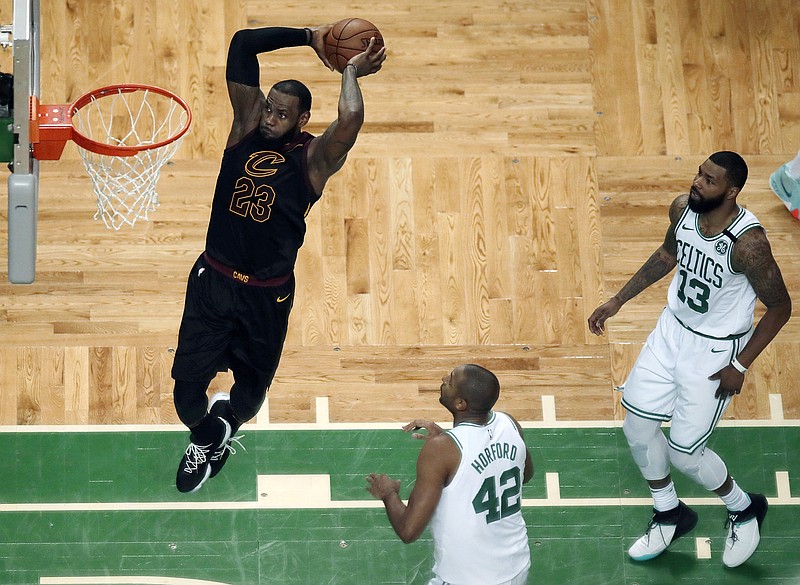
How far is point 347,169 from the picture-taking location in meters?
7.89

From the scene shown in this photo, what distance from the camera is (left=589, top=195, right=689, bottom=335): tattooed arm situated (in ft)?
20.3

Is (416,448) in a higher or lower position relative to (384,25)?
lower

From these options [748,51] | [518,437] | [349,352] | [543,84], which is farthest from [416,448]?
[748,51]

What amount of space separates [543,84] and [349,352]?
96.2 inches

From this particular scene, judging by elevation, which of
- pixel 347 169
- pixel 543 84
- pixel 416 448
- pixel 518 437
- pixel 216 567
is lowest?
pixel 216 567

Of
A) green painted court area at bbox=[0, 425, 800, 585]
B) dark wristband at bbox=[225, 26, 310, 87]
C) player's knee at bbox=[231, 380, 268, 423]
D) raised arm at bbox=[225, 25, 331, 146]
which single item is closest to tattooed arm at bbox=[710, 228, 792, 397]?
green painted court area at bbox=[0, 425, 800, 585]

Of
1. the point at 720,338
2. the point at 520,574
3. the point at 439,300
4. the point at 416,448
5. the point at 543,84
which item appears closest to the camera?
the point at 520,574

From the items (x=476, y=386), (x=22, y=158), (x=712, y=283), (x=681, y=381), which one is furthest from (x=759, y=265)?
(x=22, y=158)

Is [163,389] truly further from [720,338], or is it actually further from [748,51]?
[748,51]

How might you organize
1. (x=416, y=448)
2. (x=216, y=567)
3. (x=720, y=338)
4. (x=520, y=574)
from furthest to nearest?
(x=416, y=448)
(x=216, y=567)
(x=720, y=338)
(x=520, y=574)

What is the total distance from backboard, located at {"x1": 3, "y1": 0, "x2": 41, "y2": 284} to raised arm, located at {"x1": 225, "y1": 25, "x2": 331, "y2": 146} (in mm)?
918

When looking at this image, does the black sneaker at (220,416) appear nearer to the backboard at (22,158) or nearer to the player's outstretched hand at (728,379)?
the backboard at (22,158)

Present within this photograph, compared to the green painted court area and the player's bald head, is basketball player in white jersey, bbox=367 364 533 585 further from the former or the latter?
the green painted court area

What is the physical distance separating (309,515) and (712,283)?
266 centimetres
